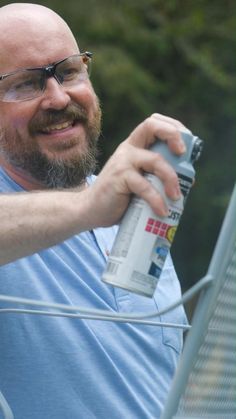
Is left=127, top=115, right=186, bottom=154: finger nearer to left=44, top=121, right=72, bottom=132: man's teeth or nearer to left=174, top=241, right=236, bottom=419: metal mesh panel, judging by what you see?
left=174, top=241, right=236, bottom=419: metal mesh panel

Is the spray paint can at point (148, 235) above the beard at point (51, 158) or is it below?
above

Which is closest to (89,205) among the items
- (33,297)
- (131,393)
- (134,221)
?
(134,221)

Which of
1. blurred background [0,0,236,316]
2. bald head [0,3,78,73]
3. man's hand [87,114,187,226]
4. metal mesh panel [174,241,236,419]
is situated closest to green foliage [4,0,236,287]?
blurred background [0,0,236,316]

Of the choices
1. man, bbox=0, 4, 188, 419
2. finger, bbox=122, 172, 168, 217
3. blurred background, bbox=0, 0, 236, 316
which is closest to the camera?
finger, bbox=122, 172, 168, 217

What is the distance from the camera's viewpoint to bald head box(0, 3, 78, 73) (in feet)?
8.10

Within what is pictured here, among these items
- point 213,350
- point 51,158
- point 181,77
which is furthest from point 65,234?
point 181,77

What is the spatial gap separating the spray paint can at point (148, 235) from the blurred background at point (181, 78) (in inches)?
230

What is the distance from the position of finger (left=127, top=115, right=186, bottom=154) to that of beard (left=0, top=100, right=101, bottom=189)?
984 millimetres

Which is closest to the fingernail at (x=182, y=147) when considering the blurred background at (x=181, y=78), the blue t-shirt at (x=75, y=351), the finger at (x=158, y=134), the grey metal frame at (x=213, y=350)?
the finger at (x=158, y=134)

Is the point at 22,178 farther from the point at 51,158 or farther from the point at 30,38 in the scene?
the point at 30,38

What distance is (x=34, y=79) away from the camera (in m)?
2.42

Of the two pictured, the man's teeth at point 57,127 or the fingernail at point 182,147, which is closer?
the fingernail at point 182,147

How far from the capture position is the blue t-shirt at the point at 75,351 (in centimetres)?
205

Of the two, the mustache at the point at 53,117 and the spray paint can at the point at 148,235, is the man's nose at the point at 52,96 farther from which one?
the spray paint can at the point at 148,235
